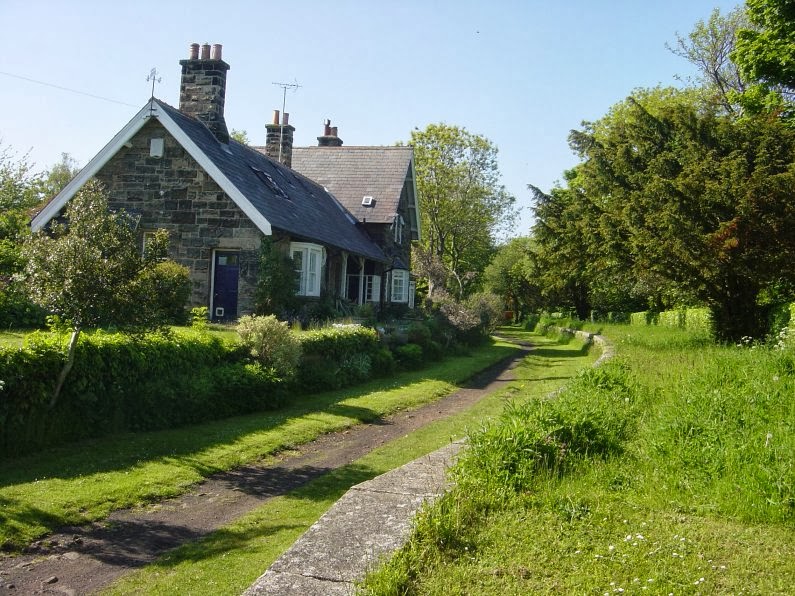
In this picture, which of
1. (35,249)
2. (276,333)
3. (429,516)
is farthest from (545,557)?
(276,333)

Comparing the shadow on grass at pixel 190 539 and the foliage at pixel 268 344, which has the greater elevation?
the foliage at pixel 268 344

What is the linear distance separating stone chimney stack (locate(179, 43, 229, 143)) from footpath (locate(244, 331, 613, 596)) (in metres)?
19.9

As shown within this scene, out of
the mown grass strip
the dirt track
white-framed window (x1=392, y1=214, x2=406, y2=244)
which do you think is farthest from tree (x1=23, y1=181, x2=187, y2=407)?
white-framed window (x1=392, y1=214, x2=406, y2=244)

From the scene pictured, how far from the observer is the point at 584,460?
21.1ft

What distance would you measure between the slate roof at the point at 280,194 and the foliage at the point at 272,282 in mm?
839

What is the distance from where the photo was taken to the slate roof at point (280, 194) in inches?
837

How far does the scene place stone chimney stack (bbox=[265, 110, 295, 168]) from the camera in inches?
1324

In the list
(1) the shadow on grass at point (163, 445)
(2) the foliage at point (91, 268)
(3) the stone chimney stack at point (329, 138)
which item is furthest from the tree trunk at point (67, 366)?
(3) the stone chimney stack at point (329, 138)

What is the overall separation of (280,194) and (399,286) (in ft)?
44.1

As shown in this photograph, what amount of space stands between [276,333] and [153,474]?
5974 millimetres

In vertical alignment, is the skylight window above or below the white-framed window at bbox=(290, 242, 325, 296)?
above

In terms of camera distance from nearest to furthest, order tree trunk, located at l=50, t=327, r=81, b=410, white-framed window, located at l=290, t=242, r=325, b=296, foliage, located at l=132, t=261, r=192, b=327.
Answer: tree trunk, located at l=50, t=327, r=81, b=410, foliage, located at l=132, t=261, r=192, b=327, white-framed window, located at l=290, t=242, r=325, b=296

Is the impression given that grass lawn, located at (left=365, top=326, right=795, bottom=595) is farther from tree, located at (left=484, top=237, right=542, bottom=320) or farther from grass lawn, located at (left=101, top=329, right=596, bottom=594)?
tree, located at (left=484, top=237, right=542, bottom=320)

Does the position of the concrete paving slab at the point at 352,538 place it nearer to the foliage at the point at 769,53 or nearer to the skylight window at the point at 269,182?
the skylight window at the point at 269,182
